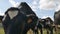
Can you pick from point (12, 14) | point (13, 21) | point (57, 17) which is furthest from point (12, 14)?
point (57, 17)

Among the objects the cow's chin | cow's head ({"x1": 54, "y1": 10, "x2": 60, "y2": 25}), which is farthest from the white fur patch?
cow's head ({"x1": 54, "y1": 10, "x2": 60, "y2": 25})

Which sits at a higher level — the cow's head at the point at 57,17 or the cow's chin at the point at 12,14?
the cow's chin at the point at 12,14

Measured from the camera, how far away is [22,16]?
244 inches

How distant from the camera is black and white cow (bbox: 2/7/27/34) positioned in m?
5.59

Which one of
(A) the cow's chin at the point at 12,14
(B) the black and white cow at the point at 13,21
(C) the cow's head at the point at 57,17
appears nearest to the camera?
(B) the black and white cow at the point at 13,21

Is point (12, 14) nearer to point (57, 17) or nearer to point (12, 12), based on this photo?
point (12, 12)

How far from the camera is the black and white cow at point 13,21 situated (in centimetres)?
559

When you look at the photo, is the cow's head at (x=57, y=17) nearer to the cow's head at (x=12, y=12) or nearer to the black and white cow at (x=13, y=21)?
the black and white cow at (x=13, y=21)

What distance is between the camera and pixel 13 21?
5703 mm

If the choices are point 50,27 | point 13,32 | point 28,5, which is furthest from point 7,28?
point 50,27

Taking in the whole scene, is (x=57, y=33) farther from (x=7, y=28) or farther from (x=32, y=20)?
(x=7, y=28)

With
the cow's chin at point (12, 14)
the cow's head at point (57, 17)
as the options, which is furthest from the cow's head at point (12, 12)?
the cow's head at point (57, 17)

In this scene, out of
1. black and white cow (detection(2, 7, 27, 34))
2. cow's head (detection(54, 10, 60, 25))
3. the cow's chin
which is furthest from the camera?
cow's head (detection(54, 10, 60, 25))

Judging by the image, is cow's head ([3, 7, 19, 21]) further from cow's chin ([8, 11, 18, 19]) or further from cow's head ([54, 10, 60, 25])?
cow's head ([54, 10, 60, 25])
